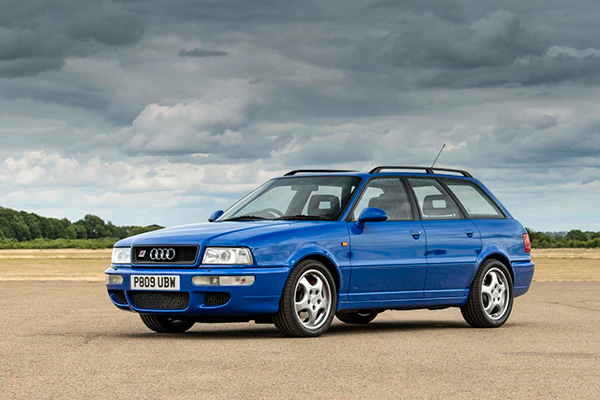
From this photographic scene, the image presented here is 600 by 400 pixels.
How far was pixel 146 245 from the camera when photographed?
10.9 metres

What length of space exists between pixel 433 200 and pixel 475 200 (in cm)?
102

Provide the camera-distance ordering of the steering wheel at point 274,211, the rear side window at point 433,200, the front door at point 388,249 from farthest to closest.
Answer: the rear side window at point 433,200, the steering wheel at point 274,211, the front door at point 388,249

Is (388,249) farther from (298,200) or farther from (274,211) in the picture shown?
(274,211)

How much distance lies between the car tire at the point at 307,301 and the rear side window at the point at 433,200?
189 cm

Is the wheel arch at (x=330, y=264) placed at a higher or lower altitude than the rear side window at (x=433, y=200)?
lower

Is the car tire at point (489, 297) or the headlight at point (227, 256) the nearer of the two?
the headlight at point (227, 256)

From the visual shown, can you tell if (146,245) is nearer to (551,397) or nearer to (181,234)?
(181,234)

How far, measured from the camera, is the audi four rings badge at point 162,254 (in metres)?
10.7

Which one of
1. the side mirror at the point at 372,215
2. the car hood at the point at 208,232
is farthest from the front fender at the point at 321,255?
the side mirror at the point at 372,215

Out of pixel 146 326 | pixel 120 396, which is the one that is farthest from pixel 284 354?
pixel 146 326

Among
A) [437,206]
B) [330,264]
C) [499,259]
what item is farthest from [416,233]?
[499,259]

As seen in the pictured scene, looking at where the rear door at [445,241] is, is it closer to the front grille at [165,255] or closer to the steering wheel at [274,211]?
the steering wheel at [274,211]

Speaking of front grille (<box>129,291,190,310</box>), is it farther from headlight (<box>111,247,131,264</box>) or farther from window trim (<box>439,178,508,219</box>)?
window trim (<box>439,178,508,219</box>)

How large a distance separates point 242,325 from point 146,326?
4.14ft
